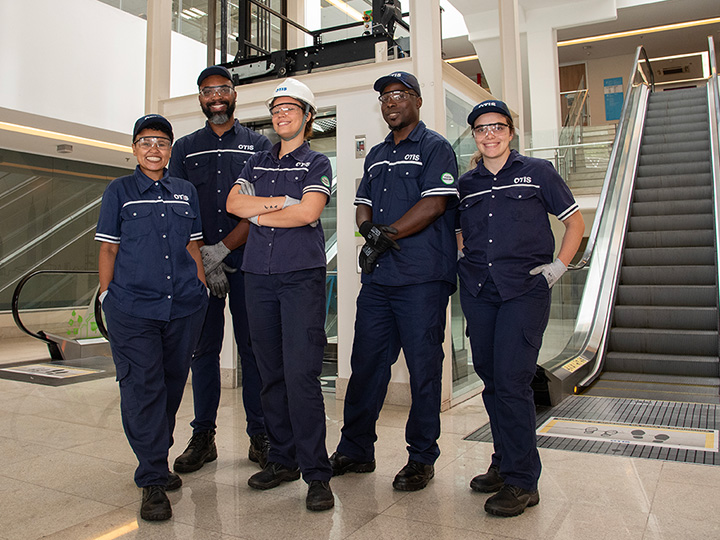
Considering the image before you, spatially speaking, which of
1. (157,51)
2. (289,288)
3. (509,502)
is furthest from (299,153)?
(157,51)

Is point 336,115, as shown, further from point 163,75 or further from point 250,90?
point 163,75

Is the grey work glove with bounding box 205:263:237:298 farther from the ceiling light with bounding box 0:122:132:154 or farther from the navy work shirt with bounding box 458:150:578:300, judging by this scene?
the ceiling light with bounding box 0:122:132:154

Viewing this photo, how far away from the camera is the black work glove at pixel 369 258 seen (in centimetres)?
281

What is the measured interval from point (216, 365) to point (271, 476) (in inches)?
28.3

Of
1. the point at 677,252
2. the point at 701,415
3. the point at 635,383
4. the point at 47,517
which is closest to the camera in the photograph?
the point at 47,517

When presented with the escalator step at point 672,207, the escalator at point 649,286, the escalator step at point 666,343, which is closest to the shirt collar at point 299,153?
the escalator at point 649,286

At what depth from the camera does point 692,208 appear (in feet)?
21.7

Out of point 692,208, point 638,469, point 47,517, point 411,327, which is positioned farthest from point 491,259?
point 692,208

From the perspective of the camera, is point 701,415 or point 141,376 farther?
point 701,415

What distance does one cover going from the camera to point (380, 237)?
2.78m

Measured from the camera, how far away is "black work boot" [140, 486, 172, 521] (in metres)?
2.41

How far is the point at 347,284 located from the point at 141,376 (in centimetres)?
228

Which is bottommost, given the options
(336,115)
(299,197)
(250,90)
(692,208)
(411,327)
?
(411,327)

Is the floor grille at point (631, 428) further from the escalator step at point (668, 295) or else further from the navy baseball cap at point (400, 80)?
the navy baseball cap at point (400, 80)
